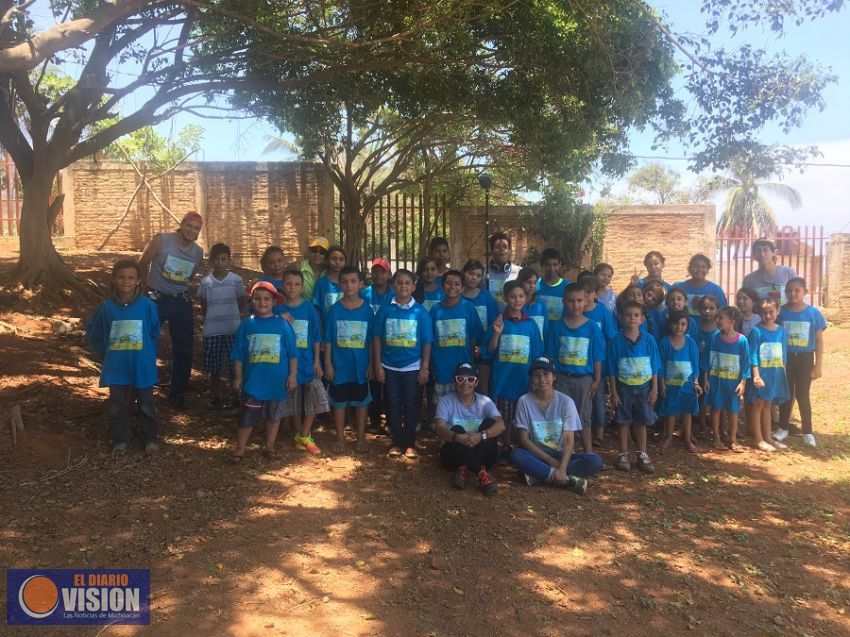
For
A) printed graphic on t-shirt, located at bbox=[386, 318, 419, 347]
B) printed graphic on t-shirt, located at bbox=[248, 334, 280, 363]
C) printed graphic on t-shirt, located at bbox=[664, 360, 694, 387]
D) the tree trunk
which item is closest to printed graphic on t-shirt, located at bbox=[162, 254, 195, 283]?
printed graphic on t-shirt, located at bbox=[248, 334, 280, 363]

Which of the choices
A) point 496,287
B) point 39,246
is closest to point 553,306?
point 496,287

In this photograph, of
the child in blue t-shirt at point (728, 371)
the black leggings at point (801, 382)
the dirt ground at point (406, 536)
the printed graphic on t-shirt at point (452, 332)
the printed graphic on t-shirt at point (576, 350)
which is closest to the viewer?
the dirt ground at point (406, 536)

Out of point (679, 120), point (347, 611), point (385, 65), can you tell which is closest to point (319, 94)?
point (385, 65)

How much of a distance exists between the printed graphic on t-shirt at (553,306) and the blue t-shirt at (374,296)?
4.66 ft

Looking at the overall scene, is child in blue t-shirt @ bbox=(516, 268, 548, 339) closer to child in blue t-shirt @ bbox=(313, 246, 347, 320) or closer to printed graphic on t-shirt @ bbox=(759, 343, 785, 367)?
child in blue t-shirt @ bbox=(313, 246, 347, 320)

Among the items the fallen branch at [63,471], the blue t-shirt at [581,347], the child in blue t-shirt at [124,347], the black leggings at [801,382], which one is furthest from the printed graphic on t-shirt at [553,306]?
the fallen branch at [63,471]

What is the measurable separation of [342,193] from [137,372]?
10.1 metres

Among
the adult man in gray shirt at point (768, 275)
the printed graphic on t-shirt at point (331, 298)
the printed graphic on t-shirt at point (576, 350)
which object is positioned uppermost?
the adult man in gray shirt at point (768, 275)

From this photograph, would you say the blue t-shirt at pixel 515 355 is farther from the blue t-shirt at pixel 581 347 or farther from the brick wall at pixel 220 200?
the brick wall at pixel 220 200

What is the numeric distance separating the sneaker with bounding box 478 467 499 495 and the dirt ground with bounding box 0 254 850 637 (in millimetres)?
66

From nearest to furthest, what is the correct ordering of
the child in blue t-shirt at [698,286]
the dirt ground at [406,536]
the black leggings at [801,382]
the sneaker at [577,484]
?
the dirt ground at [406,536]
the sneaker at [577,484]
the child in blue t-shirt at [698,286]
the black leggings at [801,382]

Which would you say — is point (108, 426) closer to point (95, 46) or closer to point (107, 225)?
point (95, 46)

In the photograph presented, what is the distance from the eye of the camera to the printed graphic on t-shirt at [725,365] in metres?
6.10

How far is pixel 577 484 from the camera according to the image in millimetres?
4965
